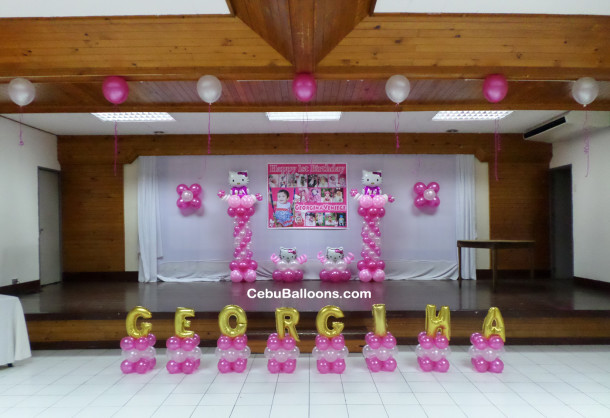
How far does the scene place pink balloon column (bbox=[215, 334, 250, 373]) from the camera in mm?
3682

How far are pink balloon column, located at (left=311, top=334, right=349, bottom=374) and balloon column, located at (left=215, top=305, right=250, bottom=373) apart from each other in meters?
0.70

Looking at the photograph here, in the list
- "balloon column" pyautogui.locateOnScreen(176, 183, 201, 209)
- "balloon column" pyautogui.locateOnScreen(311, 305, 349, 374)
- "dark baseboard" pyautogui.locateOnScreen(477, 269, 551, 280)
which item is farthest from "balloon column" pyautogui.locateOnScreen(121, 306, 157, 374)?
"dark baseboard" pyautogui.locateOnScreen(477, 269, 551, 280)

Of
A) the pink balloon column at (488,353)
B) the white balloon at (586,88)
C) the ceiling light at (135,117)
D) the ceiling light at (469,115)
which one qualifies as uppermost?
the ceiling light at (135,117)

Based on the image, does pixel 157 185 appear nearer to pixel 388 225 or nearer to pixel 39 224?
pixel 39 224

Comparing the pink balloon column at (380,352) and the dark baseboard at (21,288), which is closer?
the pink balloon column at (380,352)

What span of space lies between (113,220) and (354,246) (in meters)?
4.51

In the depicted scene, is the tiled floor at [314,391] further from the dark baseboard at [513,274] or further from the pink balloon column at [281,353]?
the dark baseboard at [513,274]

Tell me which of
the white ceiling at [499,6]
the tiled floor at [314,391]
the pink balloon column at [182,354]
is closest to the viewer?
the tiled floor at [314,391]

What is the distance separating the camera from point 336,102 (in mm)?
4758

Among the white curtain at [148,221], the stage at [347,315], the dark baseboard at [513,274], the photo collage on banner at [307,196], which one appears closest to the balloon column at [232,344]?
→ the stage at [347,315]

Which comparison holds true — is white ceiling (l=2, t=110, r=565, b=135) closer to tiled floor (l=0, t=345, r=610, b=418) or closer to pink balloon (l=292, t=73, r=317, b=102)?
pink balloon (l=292, t=73, r=317, b=102)

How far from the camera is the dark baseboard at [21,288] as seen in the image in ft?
18.9

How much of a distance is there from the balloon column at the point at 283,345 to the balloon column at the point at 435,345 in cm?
119

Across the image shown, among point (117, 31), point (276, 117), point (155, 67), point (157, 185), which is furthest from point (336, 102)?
point (157, 185)
